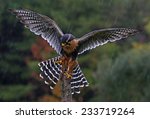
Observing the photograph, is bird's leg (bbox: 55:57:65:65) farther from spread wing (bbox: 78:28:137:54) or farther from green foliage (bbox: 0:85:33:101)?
green foliage (bbox: 0:85:33:101)

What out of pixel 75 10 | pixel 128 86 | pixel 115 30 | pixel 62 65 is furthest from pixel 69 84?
pixel 75 10

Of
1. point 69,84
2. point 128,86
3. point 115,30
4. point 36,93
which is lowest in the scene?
point 36,93

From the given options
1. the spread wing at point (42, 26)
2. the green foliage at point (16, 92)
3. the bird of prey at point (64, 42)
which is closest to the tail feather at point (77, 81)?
the bird of prey at point (64, 42)

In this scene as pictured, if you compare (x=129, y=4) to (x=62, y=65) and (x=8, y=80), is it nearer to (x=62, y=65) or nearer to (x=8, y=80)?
(x=8, y=80)

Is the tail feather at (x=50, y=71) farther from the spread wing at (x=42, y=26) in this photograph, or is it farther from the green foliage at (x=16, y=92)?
the green foliage at (x=16, y=92)

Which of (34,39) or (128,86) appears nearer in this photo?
(128,86)

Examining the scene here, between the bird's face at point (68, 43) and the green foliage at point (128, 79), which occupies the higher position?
the bird's face at point (68, 43)

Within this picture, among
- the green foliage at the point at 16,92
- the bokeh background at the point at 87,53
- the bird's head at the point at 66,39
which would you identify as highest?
the bird's head at the point at 66,39
